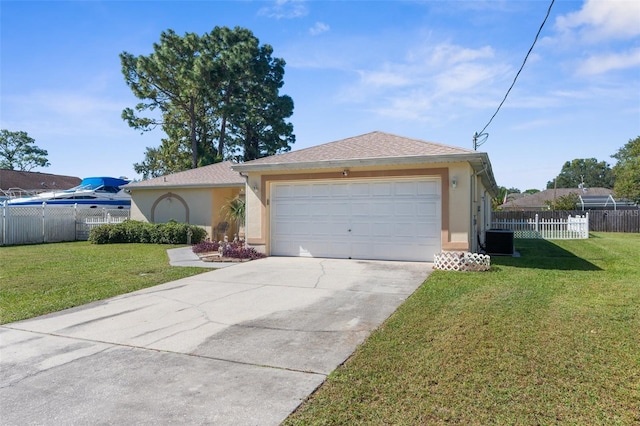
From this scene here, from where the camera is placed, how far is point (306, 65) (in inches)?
515

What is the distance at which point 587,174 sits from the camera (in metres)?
75.6

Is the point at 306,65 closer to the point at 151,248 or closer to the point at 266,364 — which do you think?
the point at 151,248

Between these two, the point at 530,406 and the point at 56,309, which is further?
the point at 56,309

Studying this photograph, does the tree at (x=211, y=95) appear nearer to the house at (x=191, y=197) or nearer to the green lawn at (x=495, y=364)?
the house at (x=191, y=197)

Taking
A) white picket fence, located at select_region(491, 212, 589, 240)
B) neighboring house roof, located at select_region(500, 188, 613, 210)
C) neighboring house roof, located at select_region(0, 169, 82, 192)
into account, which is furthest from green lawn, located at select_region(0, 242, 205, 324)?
neighboring house roof, located at select_region(500, 188, 613, 210)

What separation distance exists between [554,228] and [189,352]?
21515 millimetres

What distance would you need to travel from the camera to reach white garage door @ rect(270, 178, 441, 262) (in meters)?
10.4

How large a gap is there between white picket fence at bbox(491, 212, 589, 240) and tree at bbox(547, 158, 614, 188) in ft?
207

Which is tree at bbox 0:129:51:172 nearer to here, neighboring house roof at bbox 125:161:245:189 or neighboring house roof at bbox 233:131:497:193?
neighboring house roof at bbox 125:161:245:189

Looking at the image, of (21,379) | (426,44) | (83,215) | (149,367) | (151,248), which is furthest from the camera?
(83,215)

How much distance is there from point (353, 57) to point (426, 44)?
8.08 feet

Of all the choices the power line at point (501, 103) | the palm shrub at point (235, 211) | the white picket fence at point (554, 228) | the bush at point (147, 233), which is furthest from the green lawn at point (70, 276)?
the white picket fence at point (554, 228)

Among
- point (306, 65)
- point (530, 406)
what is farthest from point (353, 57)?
point (530, 406)

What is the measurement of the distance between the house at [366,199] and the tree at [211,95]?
1986 cm
